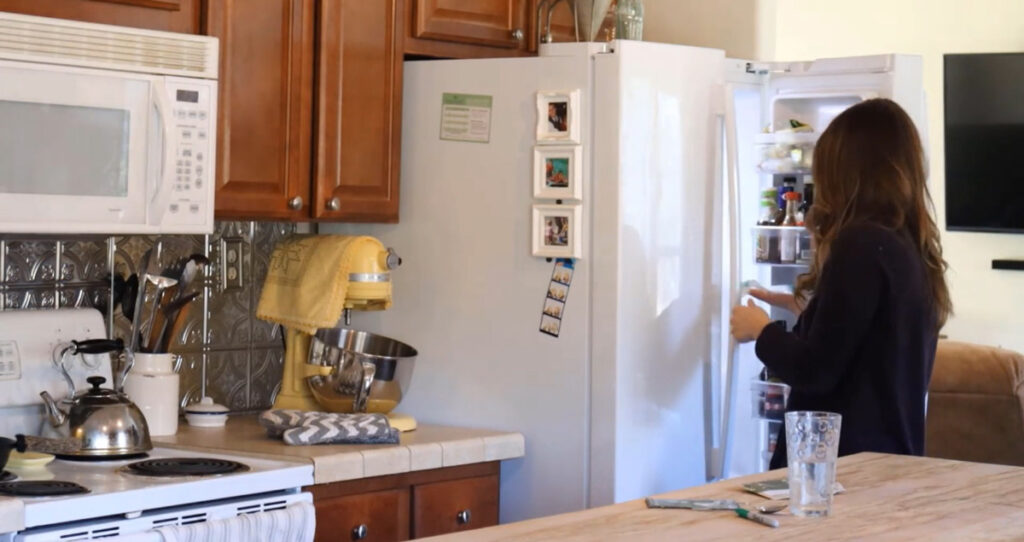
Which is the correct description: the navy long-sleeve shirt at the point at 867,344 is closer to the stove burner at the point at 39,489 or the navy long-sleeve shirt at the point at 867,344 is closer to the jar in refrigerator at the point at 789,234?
the jar in refrigerator at the point at 789,234

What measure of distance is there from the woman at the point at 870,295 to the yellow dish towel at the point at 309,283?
1104mm

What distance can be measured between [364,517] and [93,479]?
0.66 meters

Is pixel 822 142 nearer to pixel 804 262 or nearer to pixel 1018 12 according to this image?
pixel 804 262

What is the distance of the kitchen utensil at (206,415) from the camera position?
3.38 m

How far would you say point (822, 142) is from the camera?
290cm

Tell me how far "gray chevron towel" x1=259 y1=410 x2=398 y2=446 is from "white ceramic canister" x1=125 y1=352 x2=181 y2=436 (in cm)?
22

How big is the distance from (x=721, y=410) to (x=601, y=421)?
16.1 inches

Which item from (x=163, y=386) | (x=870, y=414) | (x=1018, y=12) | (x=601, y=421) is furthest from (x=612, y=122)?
(x=1018, y=12)

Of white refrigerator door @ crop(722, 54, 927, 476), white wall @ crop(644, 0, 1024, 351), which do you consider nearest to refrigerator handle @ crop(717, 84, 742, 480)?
white refrigerator door @ crop(722, 54, 927, 476)

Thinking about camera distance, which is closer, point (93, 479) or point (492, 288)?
point (93, 479)

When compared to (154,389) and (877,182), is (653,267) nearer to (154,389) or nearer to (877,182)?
(877,182)

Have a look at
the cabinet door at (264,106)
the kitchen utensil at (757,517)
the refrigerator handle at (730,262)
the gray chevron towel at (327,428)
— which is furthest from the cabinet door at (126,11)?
the kitchen utensil at (757,517)

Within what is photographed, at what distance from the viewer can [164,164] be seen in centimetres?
295

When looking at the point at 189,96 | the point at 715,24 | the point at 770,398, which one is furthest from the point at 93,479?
the point at 715,24
